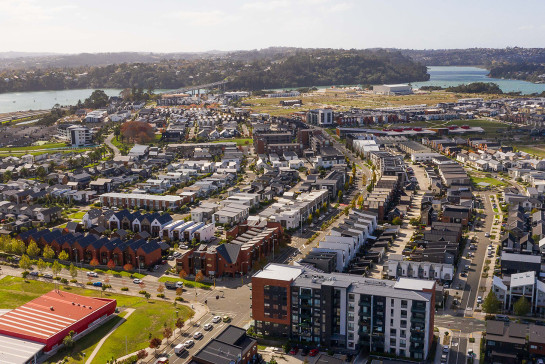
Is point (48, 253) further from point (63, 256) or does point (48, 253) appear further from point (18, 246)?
point (18, 246)

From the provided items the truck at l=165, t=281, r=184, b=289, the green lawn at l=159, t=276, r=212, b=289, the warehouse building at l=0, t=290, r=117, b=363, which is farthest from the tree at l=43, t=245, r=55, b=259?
the truck at l=165, t=281, r=184, b=289

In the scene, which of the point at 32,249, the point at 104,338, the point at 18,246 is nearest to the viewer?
the point at 104,338

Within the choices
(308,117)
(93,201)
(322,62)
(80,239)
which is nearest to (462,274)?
(80,239)

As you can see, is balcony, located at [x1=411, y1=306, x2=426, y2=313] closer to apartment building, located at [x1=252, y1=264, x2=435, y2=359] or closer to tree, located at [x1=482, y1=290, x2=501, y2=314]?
apartment building, located at [x1=252, y1=264, x2=435, y2=359]

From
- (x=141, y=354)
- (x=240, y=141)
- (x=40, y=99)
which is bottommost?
(x=141, y=354)

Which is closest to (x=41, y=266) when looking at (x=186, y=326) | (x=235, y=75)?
(x=186, y=326)

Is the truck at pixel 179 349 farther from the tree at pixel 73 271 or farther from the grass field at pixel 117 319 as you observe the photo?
the tree at pixel 73 271

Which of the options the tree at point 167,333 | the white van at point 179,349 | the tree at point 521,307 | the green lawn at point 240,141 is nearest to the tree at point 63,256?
the tree at point 167,333
